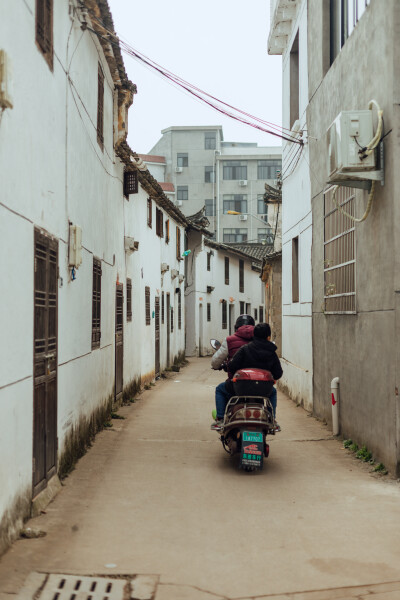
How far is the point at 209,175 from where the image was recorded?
56.2 metres

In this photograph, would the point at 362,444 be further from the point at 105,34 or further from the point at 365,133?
the point at 105,34

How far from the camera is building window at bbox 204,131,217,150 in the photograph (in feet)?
184

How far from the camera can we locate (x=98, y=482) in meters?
7.33

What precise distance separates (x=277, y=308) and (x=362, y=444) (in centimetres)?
1312

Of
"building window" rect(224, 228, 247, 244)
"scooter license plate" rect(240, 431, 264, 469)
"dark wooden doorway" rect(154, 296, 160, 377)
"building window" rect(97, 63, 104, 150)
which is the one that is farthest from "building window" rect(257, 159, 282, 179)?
"scooter license plate" rect(240, 431, 264, 469)

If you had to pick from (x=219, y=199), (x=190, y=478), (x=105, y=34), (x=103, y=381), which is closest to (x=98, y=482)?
(x=190, y=478)

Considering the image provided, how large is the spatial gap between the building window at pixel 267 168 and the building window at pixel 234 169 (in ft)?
3.90

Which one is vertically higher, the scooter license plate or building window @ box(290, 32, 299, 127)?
building window @ box(290, 32, 299, 127)

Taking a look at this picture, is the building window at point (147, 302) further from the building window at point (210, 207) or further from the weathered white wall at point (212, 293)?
the building window at point (210, 207)

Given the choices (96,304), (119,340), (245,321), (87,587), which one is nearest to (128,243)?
(119,340)

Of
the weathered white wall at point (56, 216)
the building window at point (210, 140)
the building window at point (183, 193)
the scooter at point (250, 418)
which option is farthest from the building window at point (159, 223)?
the building window at point (210, 140)

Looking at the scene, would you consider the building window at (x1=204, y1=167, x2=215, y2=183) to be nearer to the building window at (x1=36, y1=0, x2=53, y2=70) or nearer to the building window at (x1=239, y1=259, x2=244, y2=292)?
the building window at (x1=239, y1=259, x2=244, y2=292)

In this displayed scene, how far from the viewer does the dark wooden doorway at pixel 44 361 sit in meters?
6.10

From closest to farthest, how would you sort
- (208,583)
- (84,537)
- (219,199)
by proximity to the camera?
(208,583) → (84,537) → (219,199)
